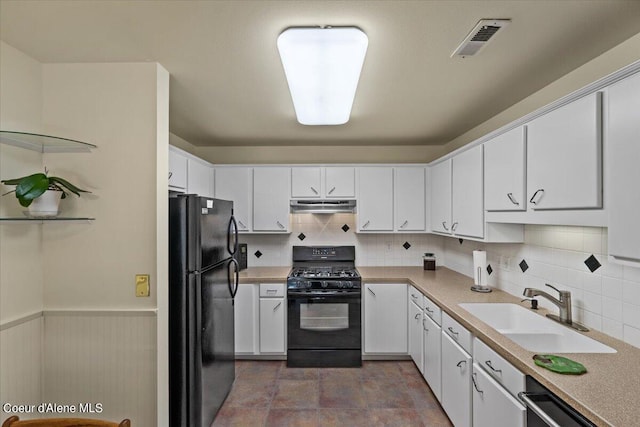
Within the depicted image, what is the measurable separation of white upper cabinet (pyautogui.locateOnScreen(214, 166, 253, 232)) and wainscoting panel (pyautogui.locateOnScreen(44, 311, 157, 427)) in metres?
1.91

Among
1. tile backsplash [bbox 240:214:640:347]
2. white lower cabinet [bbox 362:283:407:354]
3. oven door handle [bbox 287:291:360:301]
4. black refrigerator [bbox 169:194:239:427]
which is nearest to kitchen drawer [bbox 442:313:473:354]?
tile backsplash [bbox 240:214:640:347]

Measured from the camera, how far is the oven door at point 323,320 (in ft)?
10.8

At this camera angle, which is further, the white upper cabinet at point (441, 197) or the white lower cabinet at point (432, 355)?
the white upper cabinet at point (441, 197)

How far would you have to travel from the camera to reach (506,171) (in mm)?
2096

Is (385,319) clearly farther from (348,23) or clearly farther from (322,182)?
(348,23)

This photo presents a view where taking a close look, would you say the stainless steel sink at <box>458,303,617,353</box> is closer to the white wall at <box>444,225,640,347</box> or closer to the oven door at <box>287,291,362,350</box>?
the white wall at <box>444,225,640,347</box>

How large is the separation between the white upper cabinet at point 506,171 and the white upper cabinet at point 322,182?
1.59 meters

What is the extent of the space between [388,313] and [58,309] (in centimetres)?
272

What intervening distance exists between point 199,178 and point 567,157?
3.01 m

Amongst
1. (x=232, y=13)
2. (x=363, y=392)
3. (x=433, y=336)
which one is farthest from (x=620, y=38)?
(x=363, y=392)

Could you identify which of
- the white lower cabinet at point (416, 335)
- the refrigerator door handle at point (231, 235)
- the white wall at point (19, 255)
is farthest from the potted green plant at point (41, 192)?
the white lower cabinet at point (416, 335)

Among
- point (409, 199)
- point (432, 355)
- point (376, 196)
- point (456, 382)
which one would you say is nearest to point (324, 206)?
point (376, 196)

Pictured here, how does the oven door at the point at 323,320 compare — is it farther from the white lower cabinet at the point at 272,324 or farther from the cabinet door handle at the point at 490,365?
the cabinet door handle at the point at 490,365

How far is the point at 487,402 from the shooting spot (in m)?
1.72
